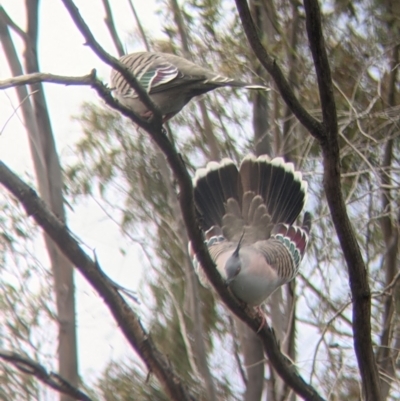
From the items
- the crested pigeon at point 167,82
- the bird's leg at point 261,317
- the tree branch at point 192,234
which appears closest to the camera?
the tree branch at point 192,234

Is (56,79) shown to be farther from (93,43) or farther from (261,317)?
(261,317)

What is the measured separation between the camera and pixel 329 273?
392 centimetres

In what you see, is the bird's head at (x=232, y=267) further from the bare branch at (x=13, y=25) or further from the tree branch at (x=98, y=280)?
the bare branch at (x=13, y=25)

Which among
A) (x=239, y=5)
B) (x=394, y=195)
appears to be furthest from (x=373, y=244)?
(x=239, y=5)

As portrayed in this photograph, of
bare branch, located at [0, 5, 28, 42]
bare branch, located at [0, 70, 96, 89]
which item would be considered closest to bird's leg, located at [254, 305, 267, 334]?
bare branch, located at [0, 70, 96, 89]

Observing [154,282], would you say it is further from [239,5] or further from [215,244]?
[239,5]

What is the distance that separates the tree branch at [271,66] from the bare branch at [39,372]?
3.50 feet

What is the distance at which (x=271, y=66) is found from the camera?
2.09 meters

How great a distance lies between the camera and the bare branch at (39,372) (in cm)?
229

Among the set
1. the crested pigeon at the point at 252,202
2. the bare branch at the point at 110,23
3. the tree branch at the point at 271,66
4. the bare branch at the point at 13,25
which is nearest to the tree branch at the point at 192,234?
the tree branch at the point at 271,66

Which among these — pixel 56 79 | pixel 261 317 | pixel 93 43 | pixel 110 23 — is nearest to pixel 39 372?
pixel 56 79

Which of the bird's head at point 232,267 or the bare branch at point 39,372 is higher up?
the bird's head at point 232,267

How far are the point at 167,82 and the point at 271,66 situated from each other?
1.00m

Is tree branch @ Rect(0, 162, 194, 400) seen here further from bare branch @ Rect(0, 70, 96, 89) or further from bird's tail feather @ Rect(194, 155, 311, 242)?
bird's tail feather @ Rect(194, 155, 311, 242)
